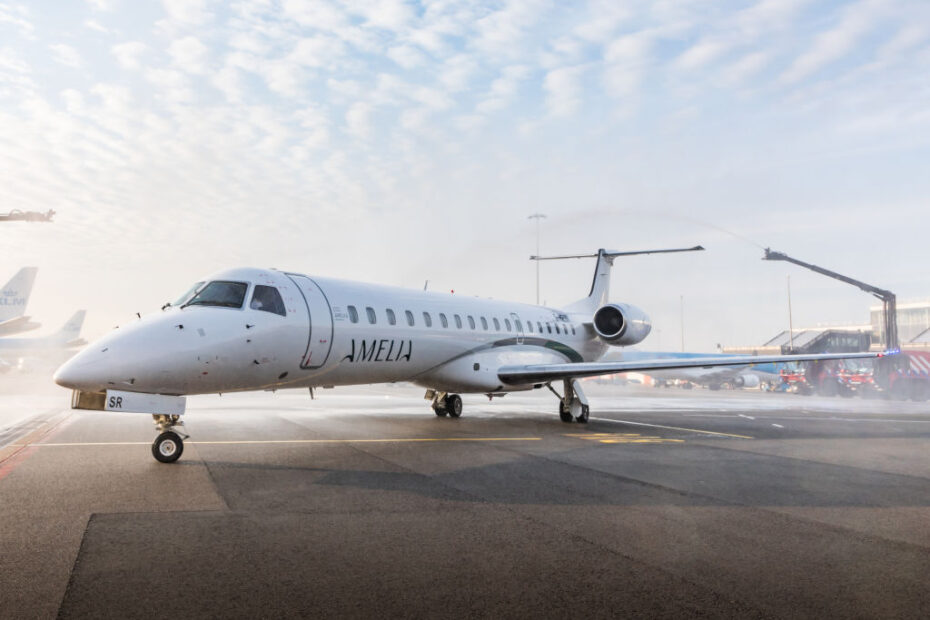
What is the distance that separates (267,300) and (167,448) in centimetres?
283

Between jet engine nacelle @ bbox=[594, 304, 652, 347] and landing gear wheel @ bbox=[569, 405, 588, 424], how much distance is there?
3.83m

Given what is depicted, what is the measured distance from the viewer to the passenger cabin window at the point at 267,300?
10.8 metres

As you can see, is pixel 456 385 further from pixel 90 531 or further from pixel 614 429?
pixel 90 531

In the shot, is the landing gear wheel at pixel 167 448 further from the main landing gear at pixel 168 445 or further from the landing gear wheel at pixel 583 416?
the landing gear wheel at pixel 583 416

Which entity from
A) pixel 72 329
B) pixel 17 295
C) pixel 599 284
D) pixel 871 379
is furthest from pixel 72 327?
pixel 871 379

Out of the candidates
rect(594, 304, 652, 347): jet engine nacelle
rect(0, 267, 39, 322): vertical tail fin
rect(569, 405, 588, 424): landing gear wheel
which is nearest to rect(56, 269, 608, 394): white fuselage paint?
rect(569, 405, 588, 424): landing gear wheel

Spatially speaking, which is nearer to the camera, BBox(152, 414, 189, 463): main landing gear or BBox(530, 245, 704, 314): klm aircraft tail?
BBox(152, 414, 189, 463): main landing gear

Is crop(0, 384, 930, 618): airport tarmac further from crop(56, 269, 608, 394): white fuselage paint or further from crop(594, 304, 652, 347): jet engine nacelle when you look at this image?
crop(594, 304, 652, 347): jet engine nacelle

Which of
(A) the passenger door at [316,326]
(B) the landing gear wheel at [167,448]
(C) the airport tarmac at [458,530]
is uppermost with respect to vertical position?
(A) the passenger door at [316,326]

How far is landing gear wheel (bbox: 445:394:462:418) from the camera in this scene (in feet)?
60.6

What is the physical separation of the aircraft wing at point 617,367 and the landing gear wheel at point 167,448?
8721 mm

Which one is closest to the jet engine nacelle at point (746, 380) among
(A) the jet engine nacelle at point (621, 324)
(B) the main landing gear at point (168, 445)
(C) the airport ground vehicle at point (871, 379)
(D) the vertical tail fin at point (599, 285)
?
(C) the airport ground vehicle at point (871, 379)

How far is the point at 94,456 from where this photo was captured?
988 cm

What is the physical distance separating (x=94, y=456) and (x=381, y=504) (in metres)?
5.66
